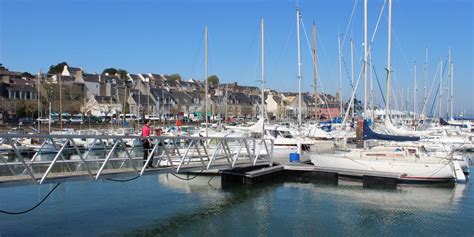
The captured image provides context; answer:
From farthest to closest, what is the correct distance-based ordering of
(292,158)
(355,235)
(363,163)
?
(292,158) < (363,163) < (355,235)

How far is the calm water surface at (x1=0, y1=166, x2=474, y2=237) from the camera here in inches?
668

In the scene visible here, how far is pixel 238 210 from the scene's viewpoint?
2050cm

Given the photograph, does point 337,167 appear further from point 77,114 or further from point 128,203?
point 77,114

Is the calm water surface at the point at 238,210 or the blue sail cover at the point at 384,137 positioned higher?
the blue sail cover at the point at 384,137

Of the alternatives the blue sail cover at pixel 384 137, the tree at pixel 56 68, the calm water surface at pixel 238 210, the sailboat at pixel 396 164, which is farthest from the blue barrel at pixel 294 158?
the tree at pixel 56 68

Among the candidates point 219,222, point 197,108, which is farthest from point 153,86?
point 219,222

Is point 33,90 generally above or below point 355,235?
above

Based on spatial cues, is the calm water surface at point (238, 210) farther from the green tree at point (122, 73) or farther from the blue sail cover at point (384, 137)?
the green tree at point (122, 73)

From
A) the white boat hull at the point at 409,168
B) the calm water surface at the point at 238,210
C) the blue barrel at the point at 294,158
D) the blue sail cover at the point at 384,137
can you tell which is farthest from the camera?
the blue sail cover at the point at 384,137

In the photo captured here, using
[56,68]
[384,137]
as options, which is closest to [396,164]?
[384,137]

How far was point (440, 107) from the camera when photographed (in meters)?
67.5

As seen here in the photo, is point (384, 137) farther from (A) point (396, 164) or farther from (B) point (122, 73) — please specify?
(B) point (122, 73)

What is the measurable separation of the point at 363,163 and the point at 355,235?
1139 cm

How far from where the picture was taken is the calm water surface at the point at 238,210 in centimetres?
1697
